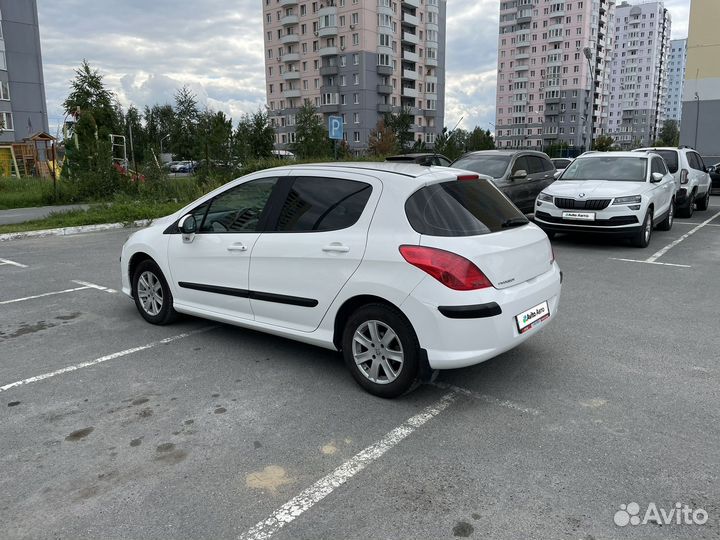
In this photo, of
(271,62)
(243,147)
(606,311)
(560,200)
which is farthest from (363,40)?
(606,311)

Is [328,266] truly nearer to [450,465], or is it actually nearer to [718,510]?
[450,465]

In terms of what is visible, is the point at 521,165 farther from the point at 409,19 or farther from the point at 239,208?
the point at 409,19

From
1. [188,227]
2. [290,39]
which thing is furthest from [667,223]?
[290,39]

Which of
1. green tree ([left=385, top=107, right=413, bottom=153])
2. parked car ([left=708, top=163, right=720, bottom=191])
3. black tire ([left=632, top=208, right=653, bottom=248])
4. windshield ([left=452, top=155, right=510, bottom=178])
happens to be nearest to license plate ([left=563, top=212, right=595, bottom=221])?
black tire ([left=632, top=208, right=653, bottom=248])

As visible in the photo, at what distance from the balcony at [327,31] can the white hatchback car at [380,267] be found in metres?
71.5

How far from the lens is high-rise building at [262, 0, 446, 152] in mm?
70938

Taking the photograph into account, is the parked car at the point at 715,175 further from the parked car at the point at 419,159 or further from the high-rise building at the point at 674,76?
the high-rise building at the point at 674,76

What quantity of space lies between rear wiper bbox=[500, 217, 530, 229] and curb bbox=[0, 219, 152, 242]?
11.6 m

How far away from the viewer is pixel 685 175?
44.0 feet

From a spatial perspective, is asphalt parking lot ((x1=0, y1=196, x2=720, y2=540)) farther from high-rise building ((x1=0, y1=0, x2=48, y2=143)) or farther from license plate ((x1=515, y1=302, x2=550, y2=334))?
high-rise building ((x1=0, y1=0, x2=48, y2=143))

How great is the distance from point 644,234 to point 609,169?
1703mm

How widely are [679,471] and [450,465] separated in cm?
125

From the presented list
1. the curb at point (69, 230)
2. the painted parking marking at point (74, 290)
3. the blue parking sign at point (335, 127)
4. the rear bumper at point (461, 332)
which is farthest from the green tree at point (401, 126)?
the rear bumper at point (461, 332)

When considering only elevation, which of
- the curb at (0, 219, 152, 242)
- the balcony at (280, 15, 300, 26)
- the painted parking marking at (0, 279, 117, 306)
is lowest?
the painted parking marking at (0, 279, 117, 306)
